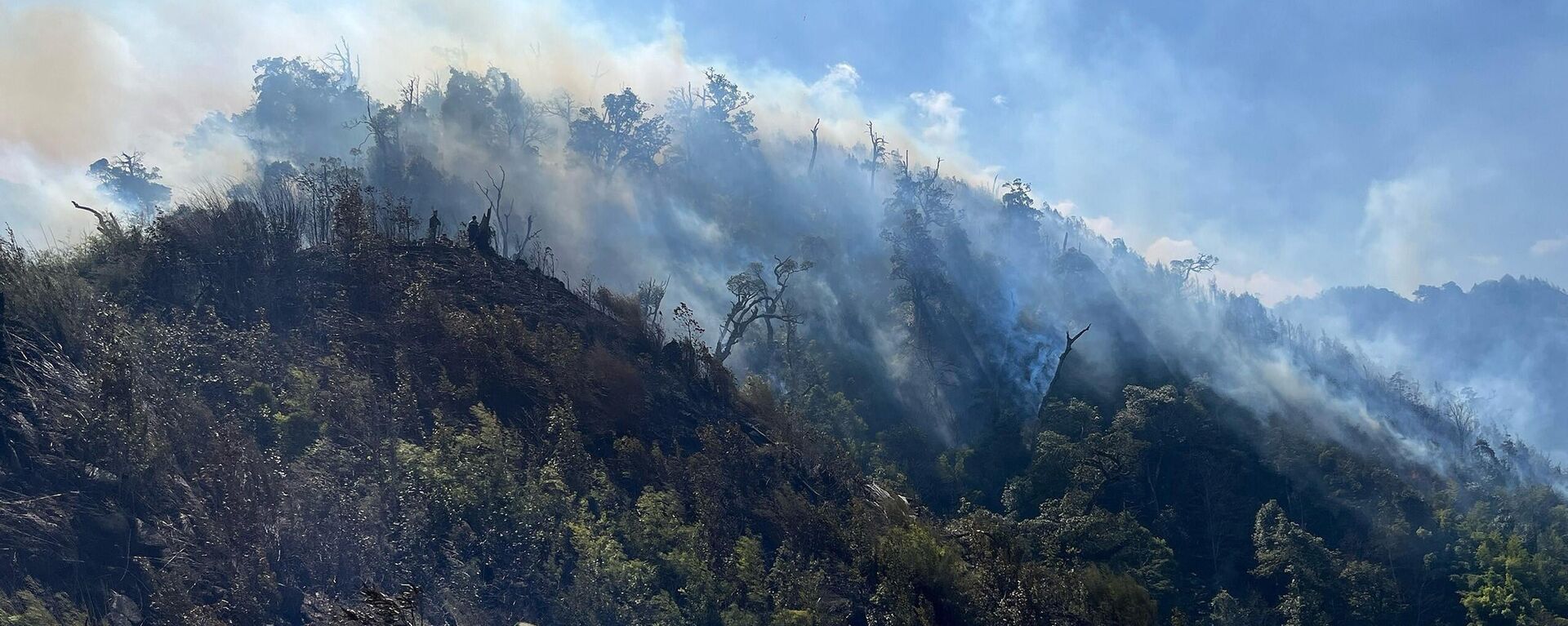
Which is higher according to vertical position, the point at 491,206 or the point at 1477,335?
the point at 1477,335

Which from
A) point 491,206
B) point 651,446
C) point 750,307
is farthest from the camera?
point 750,307

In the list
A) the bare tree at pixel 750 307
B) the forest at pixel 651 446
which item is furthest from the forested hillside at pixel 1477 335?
the bare tree at pixel 750 307

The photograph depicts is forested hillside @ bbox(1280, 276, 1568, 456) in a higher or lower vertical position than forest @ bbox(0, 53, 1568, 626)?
higher

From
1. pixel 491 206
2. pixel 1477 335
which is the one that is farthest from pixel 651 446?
pixel 1477 335

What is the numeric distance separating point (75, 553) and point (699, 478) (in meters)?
12.2

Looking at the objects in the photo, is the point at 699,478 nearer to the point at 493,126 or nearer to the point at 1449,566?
the point at 1449,566

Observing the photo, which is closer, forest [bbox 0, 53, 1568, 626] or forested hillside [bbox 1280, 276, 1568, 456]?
forest [bbox 0, 53, 1568, 626]

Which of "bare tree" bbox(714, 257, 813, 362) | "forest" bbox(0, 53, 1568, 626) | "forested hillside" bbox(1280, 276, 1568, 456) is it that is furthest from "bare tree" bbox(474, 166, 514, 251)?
"forested hillside" bbox(1280, 276, 1568, 456)

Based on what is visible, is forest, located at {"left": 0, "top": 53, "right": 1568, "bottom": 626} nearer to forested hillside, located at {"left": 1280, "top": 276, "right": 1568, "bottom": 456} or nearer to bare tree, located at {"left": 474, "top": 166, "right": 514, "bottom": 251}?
bare tree, located at {"left": 474, "top": 166, "right": 514, "bottom": 251}

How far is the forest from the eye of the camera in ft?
53.5

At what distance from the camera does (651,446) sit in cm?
2553

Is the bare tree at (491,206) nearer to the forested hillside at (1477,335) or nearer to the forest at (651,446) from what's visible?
the forest at (651,446)

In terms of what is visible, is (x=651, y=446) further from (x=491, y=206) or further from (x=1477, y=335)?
(x=1477, y=335)

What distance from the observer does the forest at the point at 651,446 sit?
16297 mm
